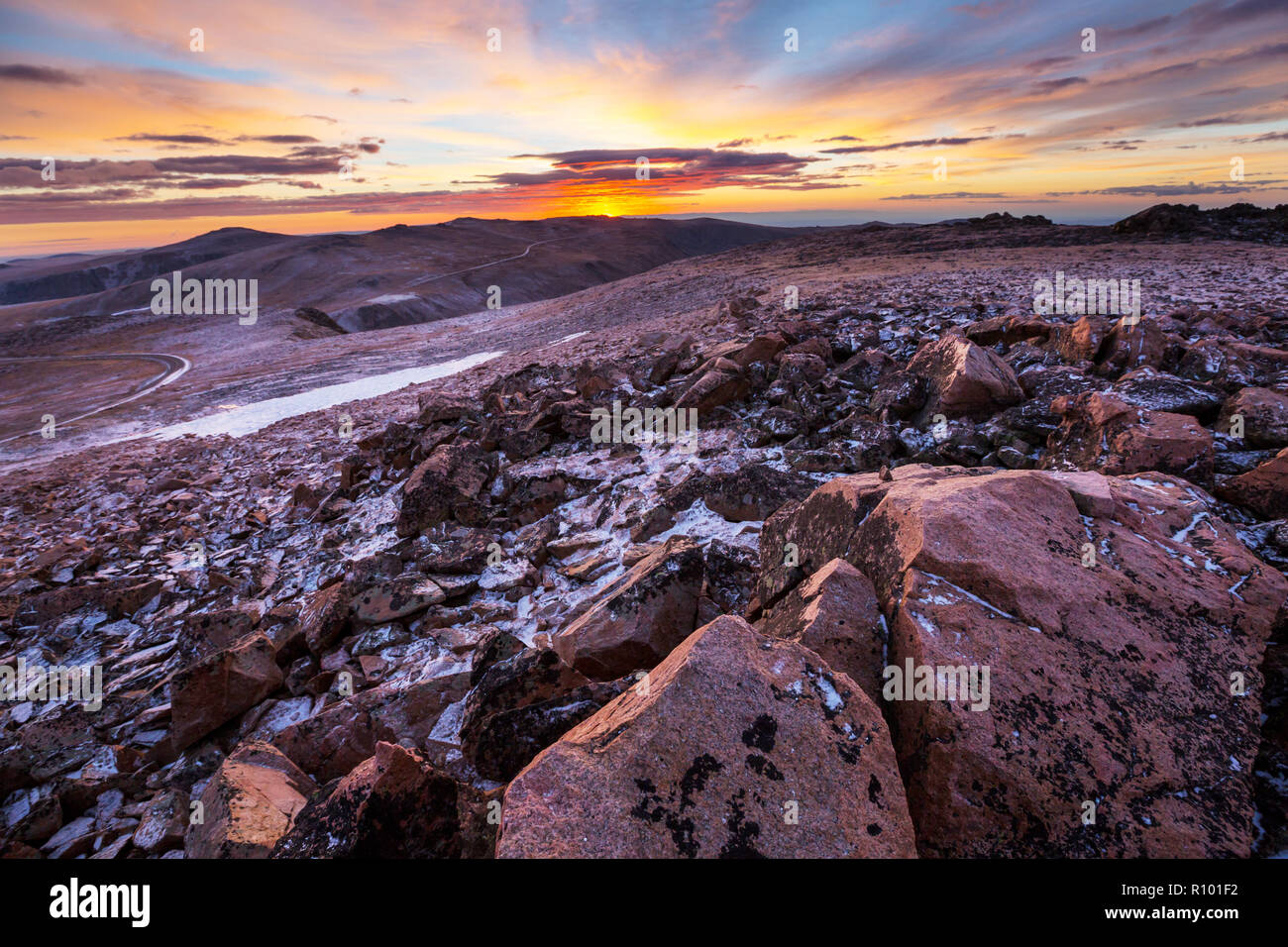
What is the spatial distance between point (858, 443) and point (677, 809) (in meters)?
5.20

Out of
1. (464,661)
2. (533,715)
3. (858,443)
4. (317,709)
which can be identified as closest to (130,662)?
(317,709)

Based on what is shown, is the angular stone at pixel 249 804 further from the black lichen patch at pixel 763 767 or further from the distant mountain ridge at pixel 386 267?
the distant mountain ridge at pixel 386 267

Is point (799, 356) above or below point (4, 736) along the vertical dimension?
above

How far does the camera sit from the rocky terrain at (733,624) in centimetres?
235

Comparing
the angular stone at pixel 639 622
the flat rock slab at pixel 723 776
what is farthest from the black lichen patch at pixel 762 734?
the angular stone at pixel 639 622

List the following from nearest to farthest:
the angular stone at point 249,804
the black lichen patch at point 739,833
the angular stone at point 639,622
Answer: the black lichen patch at point 739,833, the angular stone at point 249,804, the angular stone at point 639,622

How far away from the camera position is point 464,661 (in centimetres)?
482

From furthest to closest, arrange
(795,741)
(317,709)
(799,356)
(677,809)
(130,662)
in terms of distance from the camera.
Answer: (799,356) → (130,662) → (317,709) → (795,741) → (677,809)

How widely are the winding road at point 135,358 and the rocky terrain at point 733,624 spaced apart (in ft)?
48.3

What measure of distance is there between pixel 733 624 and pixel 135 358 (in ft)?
150

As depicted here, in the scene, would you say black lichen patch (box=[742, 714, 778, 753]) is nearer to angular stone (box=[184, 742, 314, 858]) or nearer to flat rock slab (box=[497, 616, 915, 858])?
flat rock slab (box=[497, 616, 915, 858])

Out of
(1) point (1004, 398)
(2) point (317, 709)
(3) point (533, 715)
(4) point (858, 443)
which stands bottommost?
(2) point (317, 709)

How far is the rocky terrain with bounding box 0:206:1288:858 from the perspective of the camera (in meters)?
Answer: 2.35

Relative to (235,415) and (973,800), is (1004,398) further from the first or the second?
(235,415)
